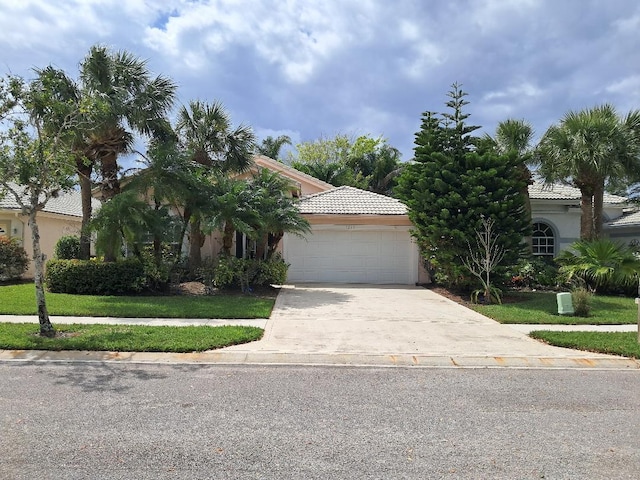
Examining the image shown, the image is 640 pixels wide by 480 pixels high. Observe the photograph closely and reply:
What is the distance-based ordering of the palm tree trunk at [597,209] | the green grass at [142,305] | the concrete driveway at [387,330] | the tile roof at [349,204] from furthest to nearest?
the tile roof at [349,204] → the palm tree trunk at [597,209] → the green grass at [142,305] → the concrete driveway at [387,330]

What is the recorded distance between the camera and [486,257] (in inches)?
499

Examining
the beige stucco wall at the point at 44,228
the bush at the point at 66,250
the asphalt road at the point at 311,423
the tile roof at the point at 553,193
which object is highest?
the tile roof at the point at 553,193

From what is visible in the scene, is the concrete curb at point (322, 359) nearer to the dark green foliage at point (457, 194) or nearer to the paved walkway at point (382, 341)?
the paved walkway at point (382, 341)

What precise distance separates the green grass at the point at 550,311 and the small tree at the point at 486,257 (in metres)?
0.58

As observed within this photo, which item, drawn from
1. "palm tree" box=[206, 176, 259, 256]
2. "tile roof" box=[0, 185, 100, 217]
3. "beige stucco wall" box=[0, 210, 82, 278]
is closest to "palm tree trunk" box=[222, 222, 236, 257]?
"palm tree" box=[206, 176, 259, 256]

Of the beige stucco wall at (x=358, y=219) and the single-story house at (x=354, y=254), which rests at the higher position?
the beige stucco wall at (x=358, y=219)

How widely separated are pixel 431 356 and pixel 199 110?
11671mm

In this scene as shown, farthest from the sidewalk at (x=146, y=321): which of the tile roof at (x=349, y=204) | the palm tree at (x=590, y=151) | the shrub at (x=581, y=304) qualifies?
the palm tree at (x=590, y=151)

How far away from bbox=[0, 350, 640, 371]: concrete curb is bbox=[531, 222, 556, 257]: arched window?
13.8m

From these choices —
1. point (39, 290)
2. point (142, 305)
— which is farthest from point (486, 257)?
point (39, 290)

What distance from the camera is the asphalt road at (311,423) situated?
3645 mm

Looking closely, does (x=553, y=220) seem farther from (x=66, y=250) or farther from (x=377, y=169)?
(x=66, y=250)

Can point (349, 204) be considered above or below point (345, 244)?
above

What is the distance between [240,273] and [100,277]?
381cm
